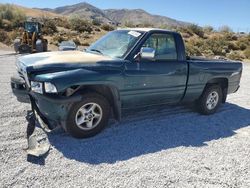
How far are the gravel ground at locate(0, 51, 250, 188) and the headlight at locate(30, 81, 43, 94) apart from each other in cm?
85

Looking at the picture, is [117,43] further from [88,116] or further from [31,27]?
[31,27]

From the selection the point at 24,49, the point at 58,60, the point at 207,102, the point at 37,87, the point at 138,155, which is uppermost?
the point at 58,60

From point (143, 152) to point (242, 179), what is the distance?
57.7 inches

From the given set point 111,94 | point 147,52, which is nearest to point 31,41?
point 111,94

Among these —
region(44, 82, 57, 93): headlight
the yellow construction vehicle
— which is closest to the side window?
region(44, 82, 57, 93): headlight

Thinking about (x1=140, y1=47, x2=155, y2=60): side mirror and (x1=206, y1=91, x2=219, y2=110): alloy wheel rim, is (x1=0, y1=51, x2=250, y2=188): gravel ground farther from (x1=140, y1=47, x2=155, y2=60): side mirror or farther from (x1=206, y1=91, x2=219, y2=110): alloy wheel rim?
(x1=140, y1=47, x2=155, y2=60): side mirror

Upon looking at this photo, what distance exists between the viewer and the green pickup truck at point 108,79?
4.67 meters

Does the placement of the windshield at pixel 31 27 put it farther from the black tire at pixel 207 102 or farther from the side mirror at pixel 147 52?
the side mirror at pixel 147 52

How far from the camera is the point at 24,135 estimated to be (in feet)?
16.6

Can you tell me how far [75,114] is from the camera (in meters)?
4.82

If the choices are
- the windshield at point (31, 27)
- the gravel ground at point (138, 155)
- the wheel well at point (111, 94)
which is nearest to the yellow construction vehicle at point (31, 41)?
the windshield at point (31, 27)

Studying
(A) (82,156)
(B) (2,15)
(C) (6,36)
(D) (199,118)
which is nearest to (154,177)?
(A) (82,156)

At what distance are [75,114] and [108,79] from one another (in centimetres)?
78

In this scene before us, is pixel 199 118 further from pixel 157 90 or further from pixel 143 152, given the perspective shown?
pixel 143 152
